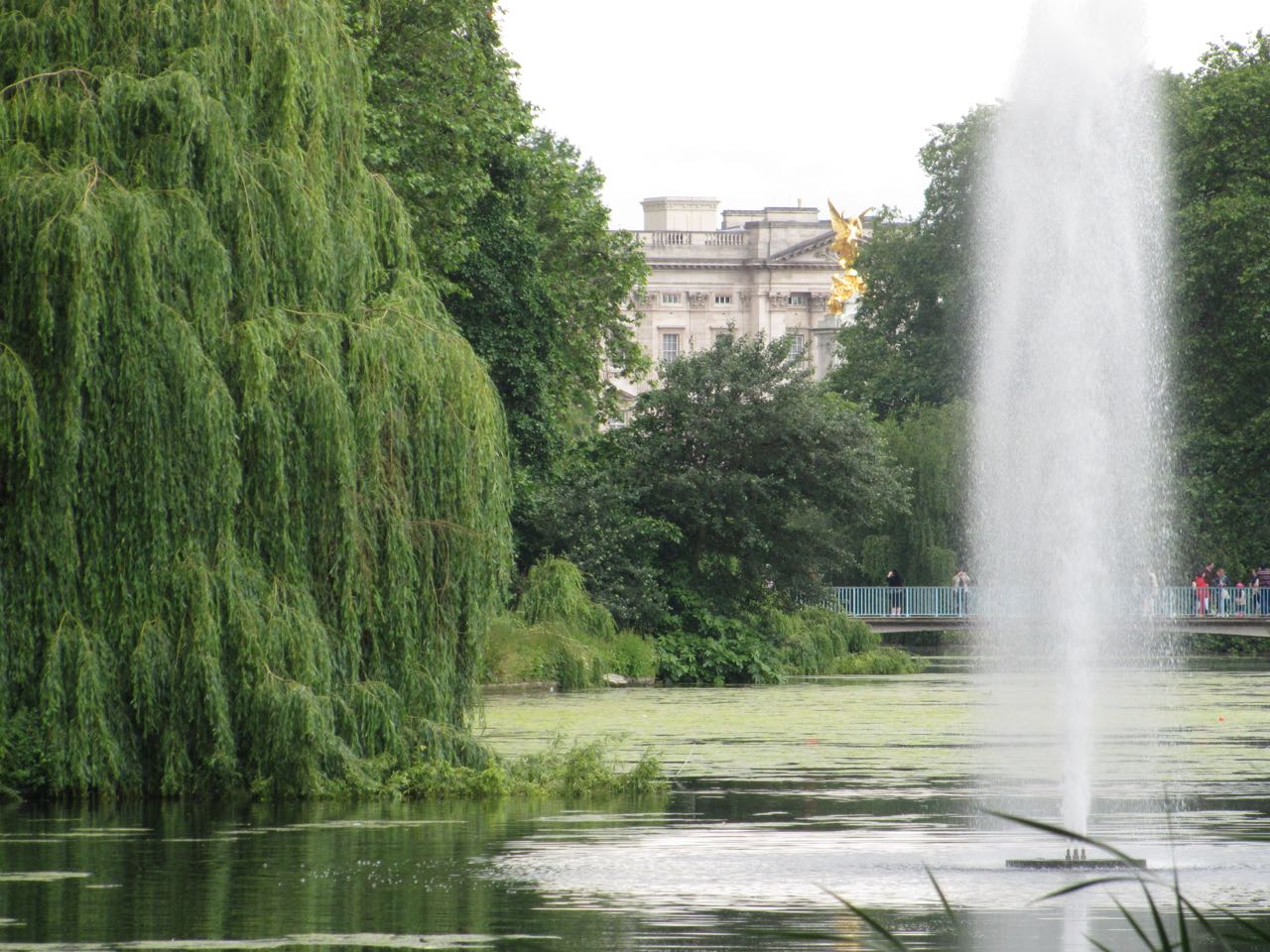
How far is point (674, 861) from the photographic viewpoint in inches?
612

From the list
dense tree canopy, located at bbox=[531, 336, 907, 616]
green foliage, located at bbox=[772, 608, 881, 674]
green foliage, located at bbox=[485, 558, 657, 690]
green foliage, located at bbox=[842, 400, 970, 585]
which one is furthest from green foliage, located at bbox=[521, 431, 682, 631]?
green foliage, located at bbox=[842, 400, 970, 585]

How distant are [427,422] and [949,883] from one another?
704 centimetres

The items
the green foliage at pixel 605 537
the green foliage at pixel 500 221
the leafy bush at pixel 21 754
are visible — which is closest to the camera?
the leafy bush at pixel 21 754

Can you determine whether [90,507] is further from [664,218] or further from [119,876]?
[664,218]

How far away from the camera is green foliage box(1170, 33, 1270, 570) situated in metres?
53.6

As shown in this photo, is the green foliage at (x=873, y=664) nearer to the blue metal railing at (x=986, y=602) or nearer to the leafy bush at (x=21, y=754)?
the blue metal railing at (x=986, y=602)

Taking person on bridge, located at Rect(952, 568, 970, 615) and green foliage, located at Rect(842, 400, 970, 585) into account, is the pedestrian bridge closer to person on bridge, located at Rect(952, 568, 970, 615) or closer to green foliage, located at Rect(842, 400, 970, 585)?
person on bridge, located at Rect(952, 568, 970, 615)

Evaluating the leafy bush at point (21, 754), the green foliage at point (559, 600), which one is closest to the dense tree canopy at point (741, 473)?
the green foliage at point (559, 600)

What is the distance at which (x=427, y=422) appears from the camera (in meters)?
19.9

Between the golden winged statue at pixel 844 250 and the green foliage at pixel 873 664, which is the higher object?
the golden winged statue at pixel 844 250

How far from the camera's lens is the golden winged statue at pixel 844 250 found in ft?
424

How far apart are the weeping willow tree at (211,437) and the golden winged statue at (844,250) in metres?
108

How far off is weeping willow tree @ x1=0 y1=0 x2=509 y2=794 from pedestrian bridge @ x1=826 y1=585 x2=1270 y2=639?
42.9 metres

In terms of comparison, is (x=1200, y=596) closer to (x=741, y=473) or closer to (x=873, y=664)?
(x=873, y=664)
